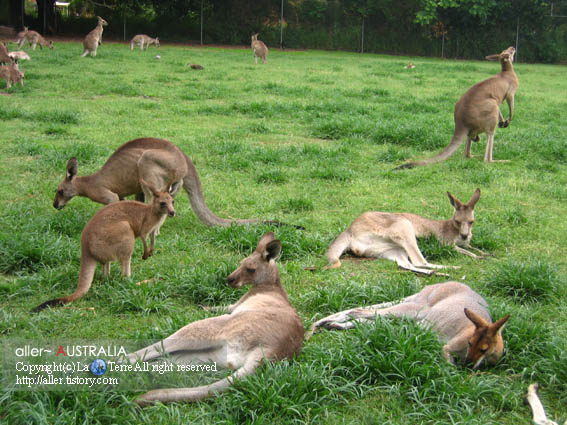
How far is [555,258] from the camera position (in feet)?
17.2

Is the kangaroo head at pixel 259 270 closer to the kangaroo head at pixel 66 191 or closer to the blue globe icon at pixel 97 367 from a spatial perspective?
the blue globe icon at pixel 97 367

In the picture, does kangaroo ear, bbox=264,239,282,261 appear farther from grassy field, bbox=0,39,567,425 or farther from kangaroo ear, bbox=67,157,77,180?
kangaroo ear, bbox=67,157,77,180

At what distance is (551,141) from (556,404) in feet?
23.4

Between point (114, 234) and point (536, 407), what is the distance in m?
2.83

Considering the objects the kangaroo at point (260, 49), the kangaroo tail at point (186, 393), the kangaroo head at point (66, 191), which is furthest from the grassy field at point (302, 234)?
the kangaroo at point (260, 49)

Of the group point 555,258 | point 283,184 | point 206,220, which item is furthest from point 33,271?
point 555,258

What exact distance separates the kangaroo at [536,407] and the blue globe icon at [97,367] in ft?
6.85

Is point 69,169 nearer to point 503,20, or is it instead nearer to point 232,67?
point 232,67

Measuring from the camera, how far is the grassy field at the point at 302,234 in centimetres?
301

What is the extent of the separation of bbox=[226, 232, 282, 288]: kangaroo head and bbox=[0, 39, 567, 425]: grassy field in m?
0.28

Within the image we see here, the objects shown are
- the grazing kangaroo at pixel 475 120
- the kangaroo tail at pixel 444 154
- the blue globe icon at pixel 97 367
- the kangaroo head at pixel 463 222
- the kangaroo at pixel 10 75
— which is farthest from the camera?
the kangaroo at pixel 10 75

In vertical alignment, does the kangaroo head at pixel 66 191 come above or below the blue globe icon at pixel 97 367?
above

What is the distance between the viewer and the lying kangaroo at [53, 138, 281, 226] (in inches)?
226

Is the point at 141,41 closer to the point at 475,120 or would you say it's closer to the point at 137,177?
the point at 475,120
